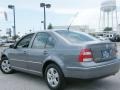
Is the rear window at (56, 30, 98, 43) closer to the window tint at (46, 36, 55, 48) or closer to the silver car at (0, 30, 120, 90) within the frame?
the silver car at (0, 30, 120, 90)

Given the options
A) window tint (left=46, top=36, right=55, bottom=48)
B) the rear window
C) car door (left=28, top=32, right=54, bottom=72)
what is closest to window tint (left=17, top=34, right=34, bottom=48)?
car door (left=28, top=32, right=54, bottom=72)

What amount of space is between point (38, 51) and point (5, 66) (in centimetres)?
251

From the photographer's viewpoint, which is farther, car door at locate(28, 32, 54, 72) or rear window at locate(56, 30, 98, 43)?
car door at locate(28, 32, 54, 72)

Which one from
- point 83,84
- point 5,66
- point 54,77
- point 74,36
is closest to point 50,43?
point 74,36

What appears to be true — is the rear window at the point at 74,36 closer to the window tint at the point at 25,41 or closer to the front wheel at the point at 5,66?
the window tint at the point at 25,41

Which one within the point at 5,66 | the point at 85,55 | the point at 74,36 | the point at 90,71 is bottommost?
the point at 5,66

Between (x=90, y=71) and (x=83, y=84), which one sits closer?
(x=90, y=71)

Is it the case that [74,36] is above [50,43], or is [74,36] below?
above

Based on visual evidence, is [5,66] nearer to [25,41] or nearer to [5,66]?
[5,66]

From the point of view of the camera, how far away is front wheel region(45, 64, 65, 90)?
6.16m

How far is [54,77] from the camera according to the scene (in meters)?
6.38

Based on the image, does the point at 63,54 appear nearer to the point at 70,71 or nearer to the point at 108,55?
the point at 70,71

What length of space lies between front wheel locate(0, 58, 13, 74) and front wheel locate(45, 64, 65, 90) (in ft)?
8.38

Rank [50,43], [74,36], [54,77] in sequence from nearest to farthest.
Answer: [54,77] < [50,43] < [74,36]
